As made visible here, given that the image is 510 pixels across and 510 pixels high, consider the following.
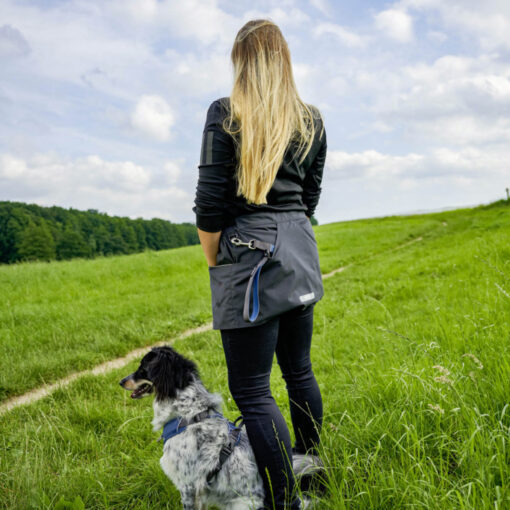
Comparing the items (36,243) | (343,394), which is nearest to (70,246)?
(36,243)

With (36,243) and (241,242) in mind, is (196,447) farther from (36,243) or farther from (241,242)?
(36,243)

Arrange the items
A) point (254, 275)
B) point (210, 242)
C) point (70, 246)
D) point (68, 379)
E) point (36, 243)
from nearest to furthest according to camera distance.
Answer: point (254, 275)
point (210, 242)
point (68, 379)
point (36, 243)
point (70, 246)

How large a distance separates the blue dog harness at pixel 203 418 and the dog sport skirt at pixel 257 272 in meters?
0.80

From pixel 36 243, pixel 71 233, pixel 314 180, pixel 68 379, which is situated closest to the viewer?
pixel 314 180

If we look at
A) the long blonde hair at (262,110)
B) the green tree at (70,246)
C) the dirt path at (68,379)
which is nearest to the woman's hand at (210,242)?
the long blonde hair at (262,110)

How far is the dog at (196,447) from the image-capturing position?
2256mm

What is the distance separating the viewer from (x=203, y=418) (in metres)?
2.47

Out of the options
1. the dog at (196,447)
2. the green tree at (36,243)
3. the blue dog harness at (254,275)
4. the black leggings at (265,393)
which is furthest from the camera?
the green tree at (36,243)

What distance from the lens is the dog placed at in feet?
7.40

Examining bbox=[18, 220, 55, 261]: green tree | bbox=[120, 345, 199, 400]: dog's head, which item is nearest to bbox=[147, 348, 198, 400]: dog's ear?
bbox=[120, 345, 199, 400]: dog's head

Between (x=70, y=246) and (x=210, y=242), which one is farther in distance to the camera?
(x=70, y=246)

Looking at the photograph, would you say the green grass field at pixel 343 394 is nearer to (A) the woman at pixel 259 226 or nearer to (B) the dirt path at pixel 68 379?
(B) the dirt path at pixel 68 379

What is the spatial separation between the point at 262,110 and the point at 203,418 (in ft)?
6.32

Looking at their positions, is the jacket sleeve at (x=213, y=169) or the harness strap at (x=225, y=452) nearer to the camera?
the jacket sleeve at (x=213, y=169)
